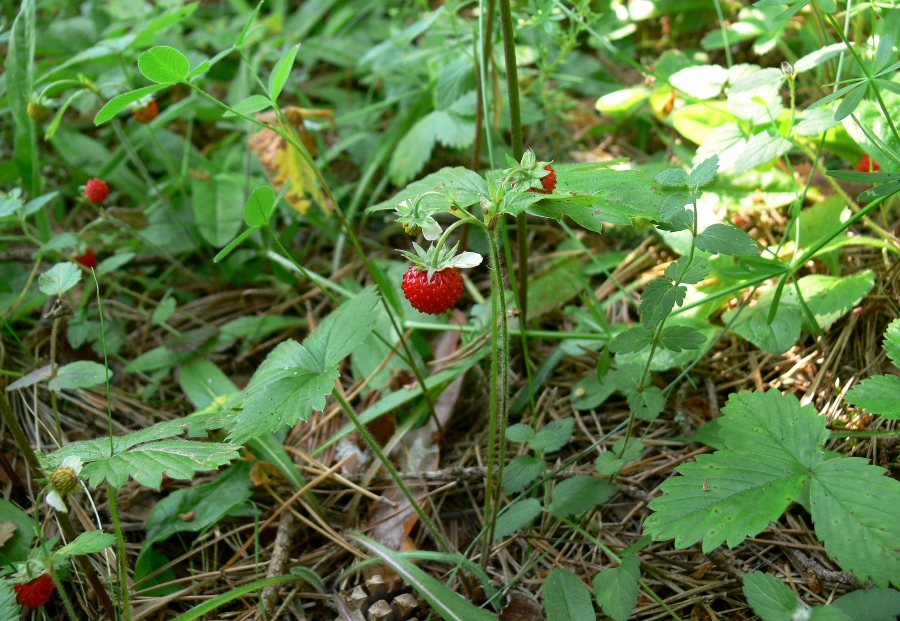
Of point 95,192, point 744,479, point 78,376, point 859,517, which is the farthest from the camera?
point 95,192

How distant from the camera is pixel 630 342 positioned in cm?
137

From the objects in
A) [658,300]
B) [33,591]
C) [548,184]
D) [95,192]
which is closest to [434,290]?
[548,184]

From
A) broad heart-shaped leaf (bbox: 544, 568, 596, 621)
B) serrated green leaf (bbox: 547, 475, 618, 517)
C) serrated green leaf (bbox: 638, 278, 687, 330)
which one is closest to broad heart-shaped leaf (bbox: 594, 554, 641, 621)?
broad heart-shaped leaf (bbox: 544, 568, 596, 621)

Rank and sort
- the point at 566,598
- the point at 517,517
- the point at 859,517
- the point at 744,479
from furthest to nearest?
the point at 517,517 → the point at 566,598 → the point at 744,479 → the point at 859,517

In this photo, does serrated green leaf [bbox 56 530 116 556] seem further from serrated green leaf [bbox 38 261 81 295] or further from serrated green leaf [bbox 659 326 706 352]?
serrated green leaf [bbox 659 326 706 352]

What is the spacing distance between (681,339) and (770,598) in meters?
0.49

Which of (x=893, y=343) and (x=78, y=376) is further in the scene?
(x=78, y=376)

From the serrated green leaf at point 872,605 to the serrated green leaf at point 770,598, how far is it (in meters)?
0.09

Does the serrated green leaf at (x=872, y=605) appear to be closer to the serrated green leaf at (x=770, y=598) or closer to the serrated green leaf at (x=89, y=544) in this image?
the serrated green leaf at (x=770, y=598)

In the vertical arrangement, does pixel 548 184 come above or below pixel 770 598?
above

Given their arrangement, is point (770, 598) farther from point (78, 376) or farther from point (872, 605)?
point (78, 376)

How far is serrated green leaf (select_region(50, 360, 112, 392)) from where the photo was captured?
166 centimetres

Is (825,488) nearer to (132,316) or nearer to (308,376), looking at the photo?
(308,376)

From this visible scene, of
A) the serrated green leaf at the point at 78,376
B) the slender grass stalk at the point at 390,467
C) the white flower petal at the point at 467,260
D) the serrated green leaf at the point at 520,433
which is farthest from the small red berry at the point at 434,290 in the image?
the serrated green leaf at the point at 78,376
